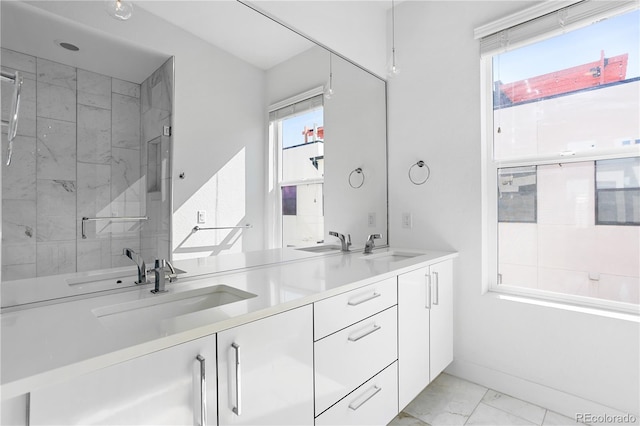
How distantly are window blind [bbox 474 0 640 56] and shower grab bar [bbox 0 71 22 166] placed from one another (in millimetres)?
2407

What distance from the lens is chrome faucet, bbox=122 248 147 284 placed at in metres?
1.20

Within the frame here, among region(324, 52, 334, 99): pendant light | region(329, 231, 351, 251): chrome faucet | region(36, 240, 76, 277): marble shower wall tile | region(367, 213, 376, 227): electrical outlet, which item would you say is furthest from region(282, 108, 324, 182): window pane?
region(36, 240, 76, 277): marble shower wall tile

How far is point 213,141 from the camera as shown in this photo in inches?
59.9

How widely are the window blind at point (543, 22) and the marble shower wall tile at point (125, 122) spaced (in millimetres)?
2119

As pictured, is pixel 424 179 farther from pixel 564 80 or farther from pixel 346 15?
pixel 346 15

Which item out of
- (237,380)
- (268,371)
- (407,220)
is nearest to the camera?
(237,380)

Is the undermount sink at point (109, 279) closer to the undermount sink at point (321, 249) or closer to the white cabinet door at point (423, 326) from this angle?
the undermount sink at point (321, 249)

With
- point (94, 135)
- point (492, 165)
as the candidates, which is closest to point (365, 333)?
point (94, 135)

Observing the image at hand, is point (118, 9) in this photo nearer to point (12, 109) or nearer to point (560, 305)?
point (12, 109)

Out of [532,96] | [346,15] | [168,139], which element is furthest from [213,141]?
[532,96]

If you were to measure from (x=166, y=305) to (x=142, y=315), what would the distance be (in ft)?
0.26

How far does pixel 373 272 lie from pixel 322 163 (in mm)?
848

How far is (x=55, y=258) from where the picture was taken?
107cm
